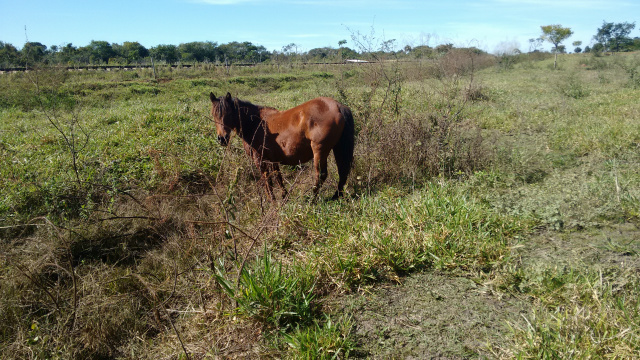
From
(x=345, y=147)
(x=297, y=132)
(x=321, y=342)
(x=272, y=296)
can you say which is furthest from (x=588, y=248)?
(x=297, y=132)

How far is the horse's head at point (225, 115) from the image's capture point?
5.12 metres

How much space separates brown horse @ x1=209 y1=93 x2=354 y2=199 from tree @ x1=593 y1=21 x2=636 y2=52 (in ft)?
159

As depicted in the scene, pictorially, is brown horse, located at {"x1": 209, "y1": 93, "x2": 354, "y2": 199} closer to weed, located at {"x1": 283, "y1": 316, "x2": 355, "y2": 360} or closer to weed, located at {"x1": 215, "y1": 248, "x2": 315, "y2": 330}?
weed, located at {"x1": 215, "y1": 248, "x2": 315, "y2": 330}

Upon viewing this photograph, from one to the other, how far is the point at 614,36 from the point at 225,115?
55.9 metres

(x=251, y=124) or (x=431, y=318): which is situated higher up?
(x=251, y=124)

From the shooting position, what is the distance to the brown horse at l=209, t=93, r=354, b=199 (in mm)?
4879

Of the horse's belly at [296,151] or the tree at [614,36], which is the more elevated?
the tree at [614,36]

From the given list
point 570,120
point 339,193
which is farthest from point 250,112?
point 570,120

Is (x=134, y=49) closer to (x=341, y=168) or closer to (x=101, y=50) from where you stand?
(x=101, y=50)

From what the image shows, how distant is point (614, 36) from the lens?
45156 millimetres

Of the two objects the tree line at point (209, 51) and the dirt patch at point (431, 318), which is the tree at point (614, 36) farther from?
the dirt patch at point (431, 318)

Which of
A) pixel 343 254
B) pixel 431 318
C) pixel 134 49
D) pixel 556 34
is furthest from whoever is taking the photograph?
pixel 134 49

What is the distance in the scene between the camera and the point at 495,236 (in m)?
3.64

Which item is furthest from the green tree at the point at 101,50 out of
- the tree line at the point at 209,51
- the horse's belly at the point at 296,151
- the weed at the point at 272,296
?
the weed at the point at 272,296
